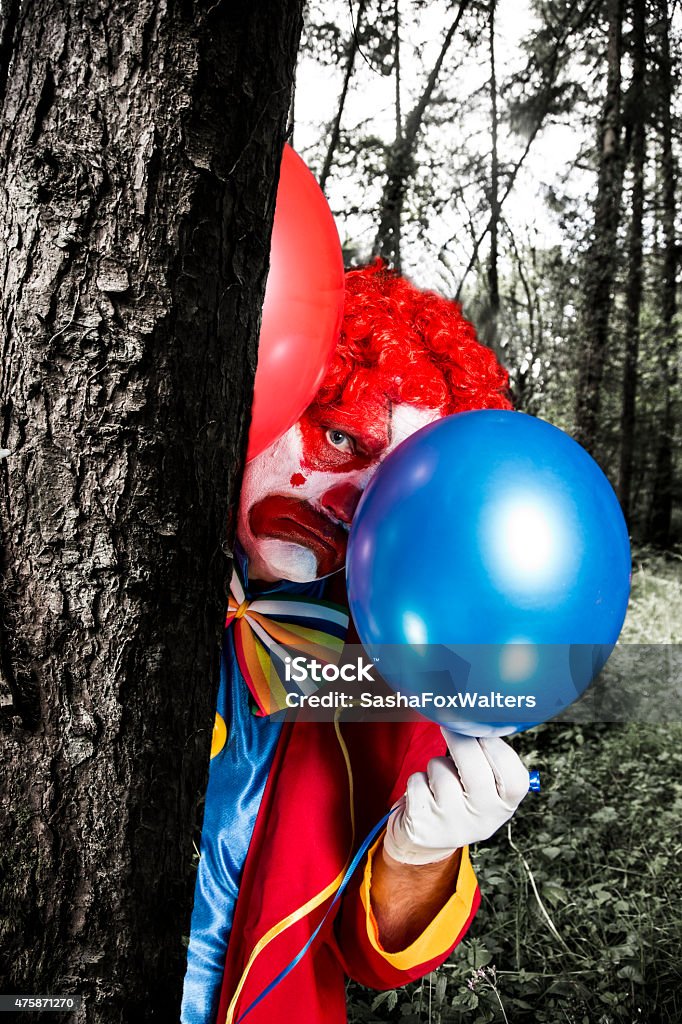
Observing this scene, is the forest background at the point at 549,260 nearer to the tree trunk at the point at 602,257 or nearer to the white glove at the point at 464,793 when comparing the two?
the tree trunk at the point at 602,257

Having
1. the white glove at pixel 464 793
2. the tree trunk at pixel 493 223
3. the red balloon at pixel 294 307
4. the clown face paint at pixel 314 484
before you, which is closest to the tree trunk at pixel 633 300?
the tree trunk at pixel 493 223

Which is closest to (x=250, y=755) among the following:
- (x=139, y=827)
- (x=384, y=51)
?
(x=139, y=827)

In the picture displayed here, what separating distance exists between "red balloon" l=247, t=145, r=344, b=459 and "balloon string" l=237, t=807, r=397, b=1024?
29.4 inches

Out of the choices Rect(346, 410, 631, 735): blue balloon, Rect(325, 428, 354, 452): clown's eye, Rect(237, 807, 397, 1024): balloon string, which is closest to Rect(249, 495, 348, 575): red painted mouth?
Rect(325, 428, 354, 452): clown's eye

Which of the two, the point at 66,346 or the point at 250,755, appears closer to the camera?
the point at 66,346

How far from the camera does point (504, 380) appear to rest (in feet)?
5.34

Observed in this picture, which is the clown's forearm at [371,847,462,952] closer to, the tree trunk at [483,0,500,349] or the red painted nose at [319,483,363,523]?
the red painted nose at [319,483,363,523]

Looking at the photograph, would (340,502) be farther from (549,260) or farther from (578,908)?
(549,260)

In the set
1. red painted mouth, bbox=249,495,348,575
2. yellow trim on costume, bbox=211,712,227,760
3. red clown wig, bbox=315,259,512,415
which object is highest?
red clown wig, bbox=315,259,512,415

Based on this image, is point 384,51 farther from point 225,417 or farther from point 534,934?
point 534,934

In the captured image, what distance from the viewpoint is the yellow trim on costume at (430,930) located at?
1.42 m

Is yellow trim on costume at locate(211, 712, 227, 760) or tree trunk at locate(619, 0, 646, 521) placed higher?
tree trunk at locate(619, 0, 646, 521)

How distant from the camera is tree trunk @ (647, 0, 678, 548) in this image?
699 centimetres

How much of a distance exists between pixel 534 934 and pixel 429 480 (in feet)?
7.65
